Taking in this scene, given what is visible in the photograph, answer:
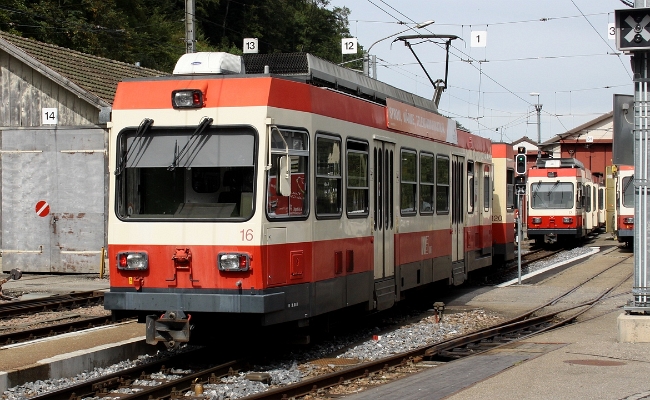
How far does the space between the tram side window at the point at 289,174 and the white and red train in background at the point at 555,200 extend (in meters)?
27.1

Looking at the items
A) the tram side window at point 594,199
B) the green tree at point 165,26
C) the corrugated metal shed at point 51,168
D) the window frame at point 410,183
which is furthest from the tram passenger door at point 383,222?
the tram side window at point 594,199

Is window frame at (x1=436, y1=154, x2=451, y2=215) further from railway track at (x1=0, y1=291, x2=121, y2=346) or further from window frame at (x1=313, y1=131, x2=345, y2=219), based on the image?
railway track at (x1=0, y1=291, x2=121, y2=346)

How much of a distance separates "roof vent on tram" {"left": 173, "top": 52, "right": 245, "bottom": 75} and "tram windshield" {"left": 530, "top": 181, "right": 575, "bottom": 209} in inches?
1085

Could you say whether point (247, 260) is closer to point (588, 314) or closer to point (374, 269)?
point (374, 269)

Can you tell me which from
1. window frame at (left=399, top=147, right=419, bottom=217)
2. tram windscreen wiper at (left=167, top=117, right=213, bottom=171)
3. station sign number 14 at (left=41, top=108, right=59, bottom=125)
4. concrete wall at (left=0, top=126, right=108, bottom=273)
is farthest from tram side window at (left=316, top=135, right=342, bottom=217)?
station sign number 14 at (left=41, top=108, right=59, bottom=125)

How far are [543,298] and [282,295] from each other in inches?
390

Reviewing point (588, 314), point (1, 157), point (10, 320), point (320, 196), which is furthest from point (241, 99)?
point (1, 157)

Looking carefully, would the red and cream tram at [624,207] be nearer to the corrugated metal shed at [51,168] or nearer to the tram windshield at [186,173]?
the corrugated metal shed at [51,168]

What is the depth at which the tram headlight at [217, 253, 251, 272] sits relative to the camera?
33.4ft

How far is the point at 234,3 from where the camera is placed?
61562mm

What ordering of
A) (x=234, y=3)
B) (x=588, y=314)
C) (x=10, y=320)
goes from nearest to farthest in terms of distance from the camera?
(x=10, y=320), (x=588, y=314), (x=234, y=3)

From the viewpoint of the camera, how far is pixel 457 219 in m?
18.1

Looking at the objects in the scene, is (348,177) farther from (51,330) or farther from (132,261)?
(51,330)

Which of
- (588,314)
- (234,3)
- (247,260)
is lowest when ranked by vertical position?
(588,314)
